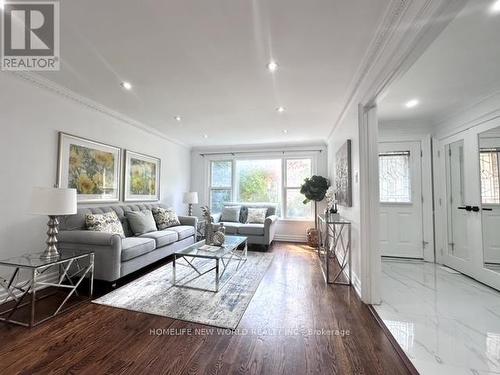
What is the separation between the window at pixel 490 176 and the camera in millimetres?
2776

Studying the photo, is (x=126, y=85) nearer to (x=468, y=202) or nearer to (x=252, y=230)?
(x=252, y=230)

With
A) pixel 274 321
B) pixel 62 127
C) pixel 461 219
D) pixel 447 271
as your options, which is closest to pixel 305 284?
pixel 274 321

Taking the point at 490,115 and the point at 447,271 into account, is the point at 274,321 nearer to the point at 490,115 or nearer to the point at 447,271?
the point at 447,271

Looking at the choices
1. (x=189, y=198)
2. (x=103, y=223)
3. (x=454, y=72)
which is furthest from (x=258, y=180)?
(x=454, y=72)

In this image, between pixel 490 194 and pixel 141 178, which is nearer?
pixel 490 194

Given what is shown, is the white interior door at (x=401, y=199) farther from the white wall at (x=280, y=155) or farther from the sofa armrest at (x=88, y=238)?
the sofa armrest at (x=88, y=238)

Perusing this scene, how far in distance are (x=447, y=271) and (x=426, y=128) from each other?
225cm

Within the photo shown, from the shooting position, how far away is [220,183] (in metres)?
5.96

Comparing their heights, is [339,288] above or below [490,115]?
below

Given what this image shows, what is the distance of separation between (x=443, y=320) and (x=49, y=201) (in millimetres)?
3742

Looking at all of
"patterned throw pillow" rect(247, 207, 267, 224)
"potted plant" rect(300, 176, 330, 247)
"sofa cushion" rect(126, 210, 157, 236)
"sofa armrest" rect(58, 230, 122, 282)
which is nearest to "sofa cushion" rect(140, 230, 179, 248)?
"sofa cushion" rect(126, 210, 157, 236)

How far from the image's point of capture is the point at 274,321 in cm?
199

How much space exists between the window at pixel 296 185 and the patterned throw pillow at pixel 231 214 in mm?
1244

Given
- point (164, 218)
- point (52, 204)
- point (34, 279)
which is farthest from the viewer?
point (164, 218)
